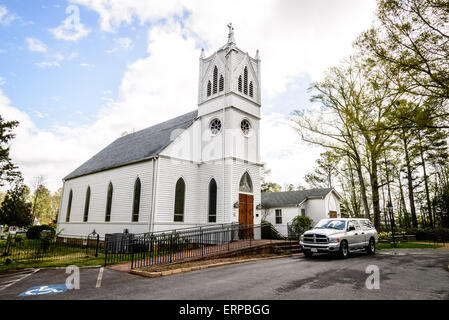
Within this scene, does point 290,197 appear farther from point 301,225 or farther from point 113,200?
point 113,200

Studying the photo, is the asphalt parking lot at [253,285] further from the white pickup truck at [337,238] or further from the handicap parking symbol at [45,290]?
the white pickup truck at [337,238]

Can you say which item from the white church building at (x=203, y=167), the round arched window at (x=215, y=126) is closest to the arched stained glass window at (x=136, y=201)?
the white church building at (x=203, y=167)

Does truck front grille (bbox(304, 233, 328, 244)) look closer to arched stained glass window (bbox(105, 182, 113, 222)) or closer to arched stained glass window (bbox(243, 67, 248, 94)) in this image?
arched stained glass window (bbox(243, 67, 248, 94))

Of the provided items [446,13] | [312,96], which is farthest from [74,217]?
[446,13]

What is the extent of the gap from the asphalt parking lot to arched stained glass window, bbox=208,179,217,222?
761 centimetres

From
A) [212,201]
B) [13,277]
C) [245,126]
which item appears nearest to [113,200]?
[212,201]

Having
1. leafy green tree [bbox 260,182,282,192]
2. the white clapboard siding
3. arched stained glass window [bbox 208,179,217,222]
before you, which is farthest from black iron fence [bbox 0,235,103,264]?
leafy green tree [bbox 260,182,282,192]

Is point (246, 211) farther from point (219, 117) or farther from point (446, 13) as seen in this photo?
point (446, 13)

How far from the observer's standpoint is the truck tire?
12.5 metres

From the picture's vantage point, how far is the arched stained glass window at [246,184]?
17.9 metres

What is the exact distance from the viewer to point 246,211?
58.1ft

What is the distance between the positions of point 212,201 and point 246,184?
260 centimetres

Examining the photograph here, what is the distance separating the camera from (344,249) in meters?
12.7

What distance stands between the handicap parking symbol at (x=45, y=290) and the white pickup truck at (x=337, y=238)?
1009 cm
